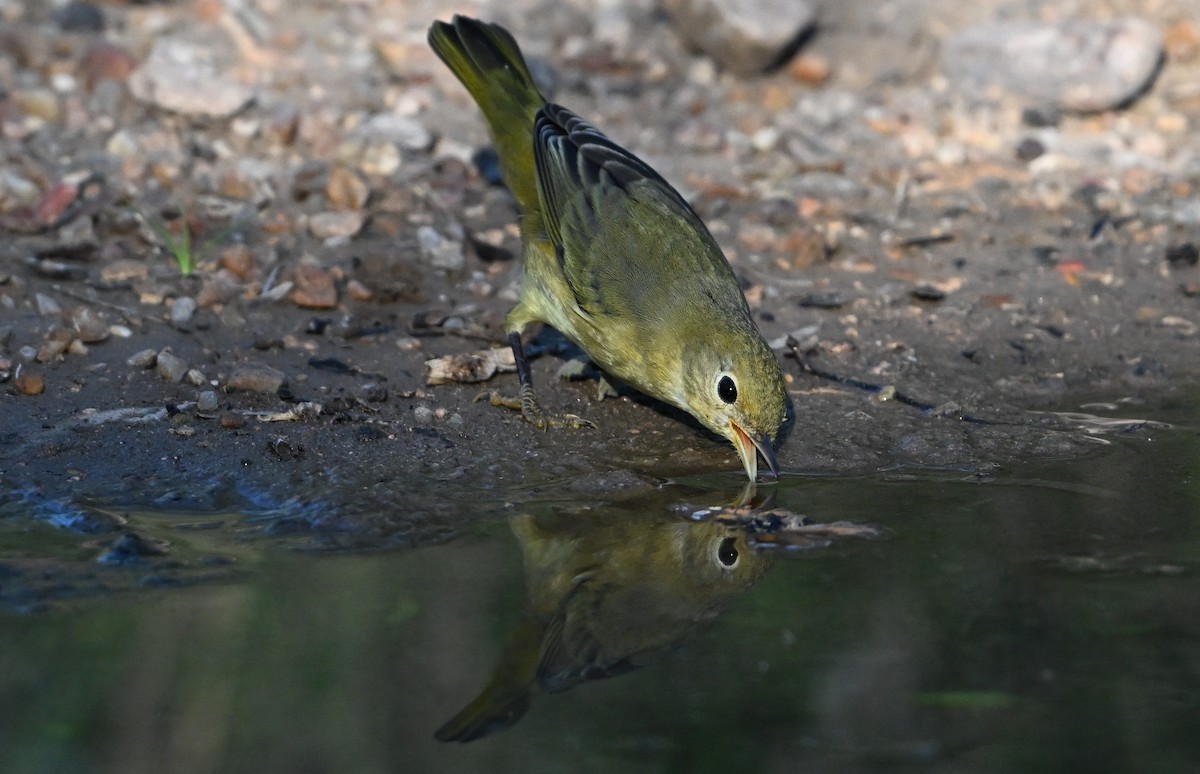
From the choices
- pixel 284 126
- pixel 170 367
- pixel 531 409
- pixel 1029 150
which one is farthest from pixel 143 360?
pixel 1029 150

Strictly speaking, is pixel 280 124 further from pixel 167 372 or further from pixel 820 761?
pixel 820 761

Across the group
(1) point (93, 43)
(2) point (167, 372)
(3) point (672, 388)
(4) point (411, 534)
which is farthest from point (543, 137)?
(1) point (93, 43)

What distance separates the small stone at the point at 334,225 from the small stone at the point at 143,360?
1.57 metres

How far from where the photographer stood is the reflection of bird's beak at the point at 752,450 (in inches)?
182

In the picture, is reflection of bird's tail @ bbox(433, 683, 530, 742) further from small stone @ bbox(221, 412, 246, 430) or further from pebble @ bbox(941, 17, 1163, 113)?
pebble @ bbox(941, 17, 1163, 113)

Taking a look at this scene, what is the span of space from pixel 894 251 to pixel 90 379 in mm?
4273

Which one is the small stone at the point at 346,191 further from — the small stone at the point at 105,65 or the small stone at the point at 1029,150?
the small stone at the point at 1029,150

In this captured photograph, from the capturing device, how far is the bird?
15.6ft

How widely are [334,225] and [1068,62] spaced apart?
5186 millimetres

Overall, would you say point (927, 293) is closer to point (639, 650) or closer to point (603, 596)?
point (603, 596)

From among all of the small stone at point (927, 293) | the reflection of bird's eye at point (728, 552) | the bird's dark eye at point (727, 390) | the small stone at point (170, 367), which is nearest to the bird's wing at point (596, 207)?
the bird's dark eye at point (727, 390)

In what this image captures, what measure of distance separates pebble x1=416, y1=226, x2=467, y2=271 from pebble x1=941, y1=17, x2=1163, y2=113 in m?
4.18

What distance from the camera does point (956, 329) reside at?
636cm

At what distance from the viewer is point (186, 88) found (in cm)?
760
